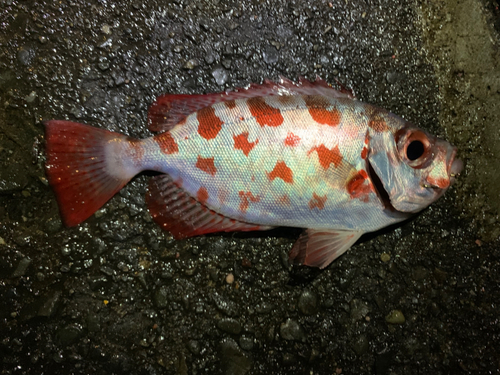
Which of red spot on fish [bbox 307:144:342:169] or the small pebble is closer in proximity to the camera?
red spot on fish [bbox 307:144:342:169]

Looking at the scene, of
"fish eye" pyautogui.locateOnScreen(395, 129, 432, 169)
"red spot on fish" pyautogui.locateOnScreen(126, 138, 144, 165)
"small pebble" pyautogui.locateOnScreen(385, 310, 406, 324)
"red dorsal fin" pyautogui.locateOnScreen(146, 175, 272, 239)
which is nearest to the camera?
"fish eye" pyautogui.locateOnScreen(395, 129, 432, 169)

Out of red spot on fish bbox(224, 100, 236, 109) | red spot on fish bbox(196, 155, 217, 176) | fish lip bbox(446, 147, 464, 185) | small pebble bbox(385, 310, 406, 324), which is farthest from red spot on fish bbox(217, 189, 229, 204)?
small pebble bbox(385, 310, 406, 324)

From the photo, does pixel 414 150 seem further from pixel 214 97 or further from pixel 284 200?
pixel 214 97

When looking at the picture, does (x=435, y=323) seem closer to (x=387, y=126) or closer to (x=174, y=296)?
(x=387, y=126)

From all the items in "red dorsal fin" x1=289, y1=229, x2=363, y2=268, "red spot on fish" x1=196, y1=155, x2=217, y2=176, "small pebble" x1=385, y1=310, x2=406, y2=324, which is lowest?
"small pebble" x1=385, y1=310, x2=406, y2=324

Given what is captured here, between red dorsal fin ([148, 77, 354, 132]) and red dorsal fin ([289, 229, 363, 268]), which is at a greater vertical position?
red dorsal fin ([148, 77, 354, 132])

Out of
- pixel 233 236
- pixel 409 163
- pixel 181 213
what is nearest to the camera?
pixel 409 163

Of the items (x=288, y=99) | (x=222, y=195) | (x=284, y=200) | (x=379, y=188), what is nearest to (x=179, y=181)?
(x=222, y=195)

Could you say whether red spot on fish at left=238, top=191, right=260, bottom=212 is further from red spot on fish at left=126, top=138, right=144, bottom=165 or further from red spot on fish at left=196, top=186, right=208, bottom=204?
red spot on fish at left=126, top=138, right=144, bottom=165
